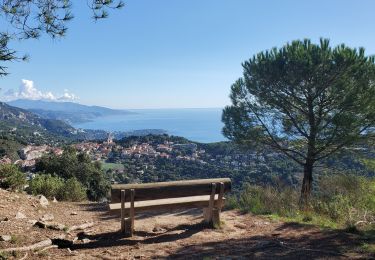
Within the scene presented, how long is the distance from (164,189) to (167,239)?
0.66 meters

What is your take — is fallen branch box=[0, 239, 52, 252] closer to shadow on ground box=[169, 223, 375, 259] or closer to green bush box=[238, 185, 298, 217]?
shadow on ground box=[169, 223, 375, 259]

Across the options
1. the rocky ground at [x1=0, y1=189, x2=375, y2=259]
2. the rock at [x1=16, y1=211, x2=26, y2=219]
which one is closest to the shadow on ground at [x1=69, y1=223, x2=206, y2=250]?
the rocky ground at [x1=0, y1=189, x2=375, y2=259]

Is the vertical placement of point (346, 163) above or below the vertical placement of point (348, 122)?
below

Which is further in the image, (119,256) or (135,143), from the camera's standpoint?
(135,143)

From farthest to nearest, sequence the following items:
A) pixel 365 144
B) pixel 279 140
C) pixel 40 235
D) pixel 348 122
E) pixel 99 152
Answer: pixel 99 152
pixel 279 140
pixel 365 144
pixel 348 122
pixel 40 235

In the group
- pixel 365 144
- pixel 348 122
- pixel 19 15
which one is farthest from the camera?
pixel 365 144

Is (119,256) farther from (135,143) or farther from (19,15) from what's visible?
(135,143)

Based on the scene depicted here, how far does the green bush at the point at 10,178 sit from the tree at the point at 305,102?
7.43m

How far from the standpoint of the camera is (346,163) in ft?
45.6

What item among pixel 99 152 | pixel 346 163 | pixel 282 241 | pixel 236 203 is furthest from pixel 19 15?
pixel 99 152

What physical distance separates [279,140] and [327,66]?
2985 millimetres

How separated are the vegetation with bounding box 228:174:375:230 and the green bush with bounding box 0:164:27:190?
4514 millimetres

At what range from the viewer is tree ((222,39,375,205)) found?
1191 cm

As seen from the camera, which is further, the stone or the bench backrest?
the stone
